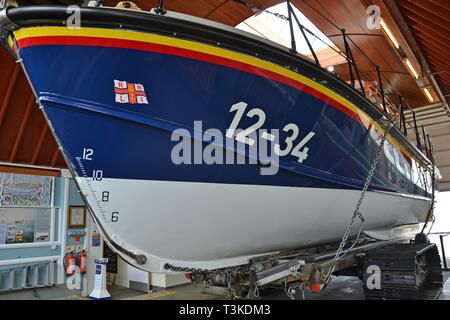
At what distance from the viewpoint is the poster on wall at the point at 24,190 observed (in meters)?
4.87

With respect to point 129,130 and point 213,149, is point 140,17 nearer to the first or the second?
point 129,130

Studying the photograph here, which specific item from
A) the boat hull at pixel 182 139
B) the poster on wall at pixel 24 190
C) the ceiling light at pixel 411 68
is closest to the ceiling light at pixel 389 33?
the ceiling light at pixel 411 68

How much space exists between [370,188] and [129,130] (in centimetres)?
238

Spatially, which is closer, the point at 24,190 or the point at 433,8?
the point at 433,8

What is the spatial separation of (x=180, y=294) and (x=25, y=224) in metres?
2.65

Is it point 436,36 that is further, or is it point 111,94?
point 436,36

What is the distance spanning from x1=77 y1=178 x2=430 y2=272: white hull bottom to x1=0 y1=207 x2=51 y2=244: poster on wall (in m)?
4.07

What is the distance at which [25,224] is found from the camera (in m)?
5.07

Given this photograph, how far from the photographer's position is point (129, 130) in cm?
178

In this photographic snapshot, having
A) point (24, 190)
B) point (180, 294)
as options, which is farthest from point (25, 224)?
point (180, 294)

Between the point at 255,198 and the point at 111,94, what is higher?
the point at 111,94

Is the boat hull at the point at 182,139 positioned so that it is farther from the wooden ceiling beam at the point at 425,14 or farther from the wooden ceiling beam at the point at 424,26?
the wooden ceiling beam at the point at 424,26

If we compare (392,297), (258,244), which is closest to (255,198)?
(258,244)

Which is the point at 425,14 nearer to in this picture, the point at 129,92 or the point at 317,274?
the point at 317,274
